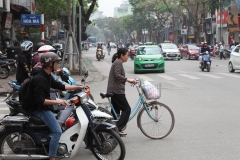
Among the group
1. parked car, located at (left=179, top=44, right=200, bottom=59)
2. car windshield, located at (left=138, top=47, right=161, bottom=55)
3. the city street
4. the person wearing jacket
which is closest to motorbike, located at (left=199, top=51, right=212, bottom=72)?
car windshield, located at (left=138, top=47, right=161, bottom=55)

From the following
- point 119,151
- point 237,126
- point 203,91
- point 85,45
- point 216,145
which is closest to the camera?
point 119,151

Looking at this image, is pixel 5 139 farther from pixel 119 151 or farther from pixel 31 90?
pixel 119 151

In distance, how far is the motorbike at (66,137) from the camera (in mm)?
5738

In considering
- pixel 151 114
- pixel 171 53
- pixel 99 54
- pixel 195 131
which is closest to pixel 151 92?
pixel 151 114

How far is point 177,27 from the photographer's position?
265 ft

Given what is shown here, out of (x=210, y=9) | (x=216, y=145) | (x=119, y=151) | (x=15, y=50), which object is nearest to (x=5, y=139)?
(x=119, y=151)

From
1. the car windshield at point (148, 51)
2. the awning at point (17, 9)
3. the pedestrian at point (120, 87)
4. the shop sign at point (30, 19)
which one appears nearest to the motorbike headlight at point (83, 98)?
the pedestrian at point (120, 87)

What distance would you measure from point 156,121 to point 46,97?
252 cm

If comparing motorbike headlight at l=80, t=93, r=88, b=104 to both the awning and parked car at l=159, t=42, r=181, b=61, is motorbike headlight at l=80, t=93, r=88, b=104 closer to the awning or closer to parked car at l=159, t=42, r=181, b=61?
the awning

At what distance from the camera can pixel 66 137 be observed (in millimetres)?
5758

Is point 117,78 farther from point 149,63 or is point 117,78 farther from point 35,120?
point 149,63

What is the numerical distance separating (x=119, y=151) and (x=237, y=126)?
11.4 feet

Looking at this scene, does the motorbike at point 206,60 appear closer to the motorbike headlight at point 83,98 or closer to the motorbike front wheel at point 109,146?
the motorbike front wheel at point 109,146

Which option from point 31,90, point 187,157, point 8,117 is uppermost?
point 31,90
